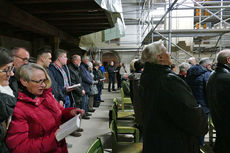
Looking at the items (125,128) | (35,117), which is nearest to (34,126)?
(35,117)

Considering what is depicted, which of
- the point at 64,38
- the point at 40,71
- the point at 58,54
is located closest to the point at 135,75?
the point at 58,54

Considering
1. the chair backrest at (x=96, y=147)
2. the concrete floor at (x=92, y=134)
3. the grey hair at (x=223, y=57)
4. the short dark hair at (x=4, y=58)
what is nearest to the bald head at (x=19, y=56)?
the short dark hair at (x=4, y=58)

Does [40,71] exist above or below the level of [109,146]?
above

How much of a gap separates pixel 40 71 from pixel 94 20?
3193 millimetres

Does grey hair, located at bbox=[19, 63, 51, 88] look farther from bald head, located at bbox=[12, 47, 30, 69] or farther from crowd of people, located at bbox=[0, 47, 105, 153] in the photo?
bald head, located at bbox=[12, 47, 30, 69]

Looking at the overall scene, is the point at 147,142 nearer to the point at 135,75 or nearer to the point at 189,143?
the point at 189,143

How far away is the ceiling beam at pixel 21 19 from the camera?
275 centimetres

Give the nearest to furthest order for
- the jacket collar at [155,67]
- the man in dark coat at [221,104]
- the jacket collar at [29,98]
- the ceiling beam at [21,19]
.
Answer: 1. the jacket collar at [29,98]
2. the jacket collar at [155,67]
3. the man in dark coat at [221,104]
4. the ceiling beam at [21,19]

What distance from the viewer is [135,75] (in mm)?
3305

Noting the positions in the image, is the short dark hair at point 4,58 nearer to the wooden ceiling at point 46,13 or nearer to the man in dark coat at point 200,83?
the wooden ceiling at point 46,13

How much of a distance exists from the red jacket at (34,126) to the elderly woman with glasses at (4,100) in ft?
0.13

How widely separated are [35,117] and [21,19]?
7.97 feet

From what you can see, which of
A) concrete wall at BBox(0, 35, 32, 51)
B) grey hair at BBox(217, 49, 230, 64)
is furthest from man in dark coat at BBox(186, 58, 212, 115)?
Answer: concrete wall at BBox(0, 35, 32, 51)

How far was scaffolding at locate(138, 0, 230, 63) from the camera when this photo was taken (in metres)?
4.81
